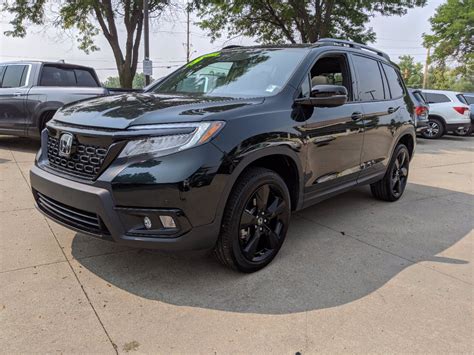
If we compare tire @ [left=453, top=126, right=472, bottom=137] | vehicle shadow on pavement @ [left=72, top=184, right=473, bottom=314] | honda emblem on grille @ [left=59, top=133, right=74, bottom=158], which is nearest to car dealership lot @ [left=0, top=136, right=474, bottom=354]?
vehicle shadow on pavement @ [left=72, top=184, right=473, bottom=314]

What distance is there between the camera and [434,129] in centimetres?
1487

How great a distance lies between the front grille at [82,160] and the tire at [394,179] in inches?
150

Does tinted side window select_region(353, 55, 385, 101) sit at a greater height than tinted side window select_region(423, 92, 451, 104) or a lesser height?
greater

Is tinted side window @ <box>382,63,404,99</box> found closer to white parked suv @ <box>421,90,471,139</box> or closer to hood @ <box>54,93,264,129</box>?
hood @ <box>54,93,264,129</box>

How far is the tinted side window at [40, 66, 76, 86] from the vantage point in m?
7.84

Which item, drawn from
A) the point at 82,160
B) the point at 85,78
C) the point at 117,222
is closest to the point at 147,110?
the point at 82,160

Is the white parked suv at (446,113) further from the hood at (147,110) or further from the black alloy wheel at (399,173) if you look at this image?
the hood at (147,110)

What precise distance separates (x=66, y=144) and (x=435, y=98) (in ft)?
49.1

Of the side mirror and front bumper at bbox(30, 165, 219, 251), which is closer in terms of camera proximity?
front bumper at bbox(30, 165, 219, 251)

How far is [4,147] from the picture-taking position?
812 centimetres

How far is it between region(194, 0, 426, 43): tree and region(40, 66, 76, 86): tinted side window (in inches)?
341

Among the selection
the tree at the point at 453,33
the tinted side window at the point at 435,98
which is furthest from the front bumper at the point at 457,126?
the tree at the point at 453,33

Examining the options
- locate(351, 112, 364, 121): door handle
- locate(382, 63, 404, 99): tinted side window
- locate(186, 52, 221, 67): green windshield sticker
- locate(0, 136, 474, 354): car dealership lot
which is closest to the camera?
locate(0, 136, 474, 354): car dealership lot

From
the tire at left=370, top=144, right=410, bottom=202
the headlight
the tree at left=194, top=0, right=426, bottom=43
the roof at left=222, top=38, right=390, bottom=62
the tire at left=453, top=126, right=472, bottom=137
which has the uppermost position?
the tree at left=194, top=0, right=426, bottom=43
